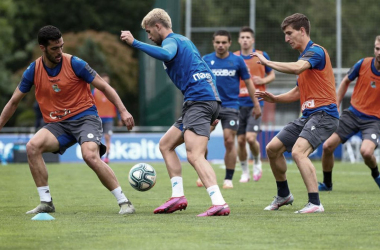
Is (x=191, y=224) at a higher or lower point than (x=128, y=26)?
lower

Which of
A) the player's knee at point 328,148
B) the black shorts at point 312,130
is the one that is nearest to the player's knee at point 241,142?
the player's knee at point 328,148

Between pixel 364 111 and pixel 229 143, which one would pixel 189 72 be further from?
pixel 229 143

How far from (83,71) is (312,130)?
2.59m

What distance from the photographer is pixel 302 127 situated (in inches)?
354

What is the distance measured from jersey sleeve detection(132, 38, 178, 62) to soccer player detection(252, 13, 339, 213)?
1.09 meters

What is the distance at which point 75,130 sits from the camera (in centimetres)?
876

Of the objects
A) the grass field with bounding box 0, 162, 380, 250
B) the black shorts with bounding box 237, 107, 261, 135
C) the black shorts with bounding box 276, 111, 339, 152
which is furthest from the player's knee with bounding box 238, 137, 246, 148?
the black shorts with bounding box 276, 111, 339, 152

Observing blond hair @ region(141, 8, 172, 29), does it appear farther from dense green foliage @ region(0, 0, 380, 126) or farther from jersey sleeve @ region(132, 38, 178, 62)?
dense green foliage @ region(0, 0, 380, 126)

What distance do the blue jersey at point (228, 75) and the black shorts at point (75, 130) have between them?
4.75 metres

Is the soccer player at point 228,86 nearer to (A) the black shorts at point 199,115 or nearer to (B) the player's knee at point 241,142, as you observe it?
(B) the player's knee at point 241,142

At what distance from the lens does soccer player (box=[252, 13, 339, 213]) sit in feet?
28.1

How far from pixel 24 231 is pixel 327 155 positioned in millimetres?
6054

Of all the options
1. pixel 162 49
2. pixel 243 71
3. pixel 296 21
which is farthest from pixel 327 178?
pixel 162 49

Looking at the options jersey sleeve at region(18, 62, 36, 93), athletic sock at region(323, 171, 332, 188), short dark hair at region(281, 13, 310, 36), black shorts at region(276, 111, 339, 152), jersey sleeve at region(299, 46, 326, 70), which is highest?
short dark hair at region(281, 13, 310, 36)
